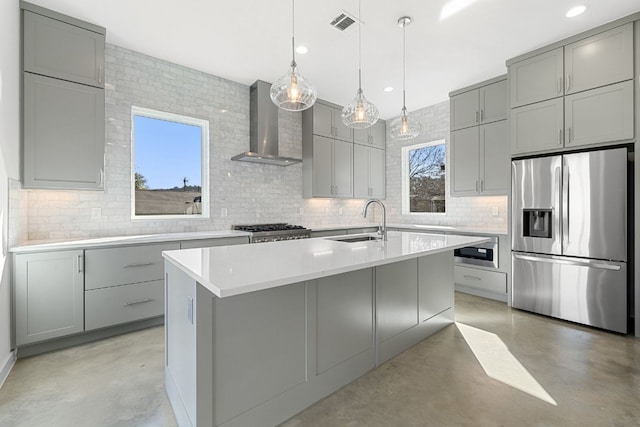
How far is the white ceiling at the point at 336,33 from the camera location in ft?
8.73

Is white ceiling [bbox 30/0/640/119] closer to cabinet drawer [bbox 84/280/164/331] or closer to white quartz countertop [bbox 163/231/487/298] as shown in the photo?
white quartz countertop [bbox 163/231/487/298]

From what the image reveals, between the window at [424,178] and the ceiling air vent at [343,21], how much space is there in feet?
9.84

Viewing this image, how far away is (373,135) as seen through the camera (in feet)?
19.0

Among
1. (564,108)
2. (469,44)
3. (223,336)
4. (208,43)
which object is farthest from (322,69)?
(223,336)

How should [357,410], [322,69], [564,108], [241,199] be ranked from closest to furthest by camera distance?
1. [357,410]
2. [564,108]
3. [322,69]
4. [241,199]

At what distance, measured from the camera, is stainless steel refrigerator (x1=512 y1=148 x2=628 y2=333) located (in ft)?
9.41

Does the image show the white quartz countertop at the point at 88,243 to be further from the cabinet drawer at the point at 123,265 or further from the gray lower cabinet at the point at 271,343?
the gray lower cabinet at the point at 271,343

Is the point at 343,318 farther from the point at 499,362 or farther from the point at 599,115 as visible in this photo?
the point at 599,115

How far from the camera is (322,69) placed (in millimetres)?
3871

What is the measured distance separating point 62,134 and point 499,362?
13.9 ft

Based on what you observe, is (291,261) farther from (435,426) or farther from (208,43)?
(208,43)

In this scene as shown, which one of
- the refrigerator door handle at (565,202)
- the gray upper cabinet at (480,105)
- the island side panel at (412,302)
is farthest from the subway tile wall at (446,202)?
the island side panel at (412,302)

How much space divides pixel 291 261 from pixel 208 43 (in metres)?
2.84

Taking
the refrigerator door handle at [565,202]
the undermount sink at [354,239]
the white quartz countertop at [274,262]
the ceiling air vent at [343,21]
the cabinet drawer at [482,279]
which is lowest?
the cabinet drawer at [482,279]
